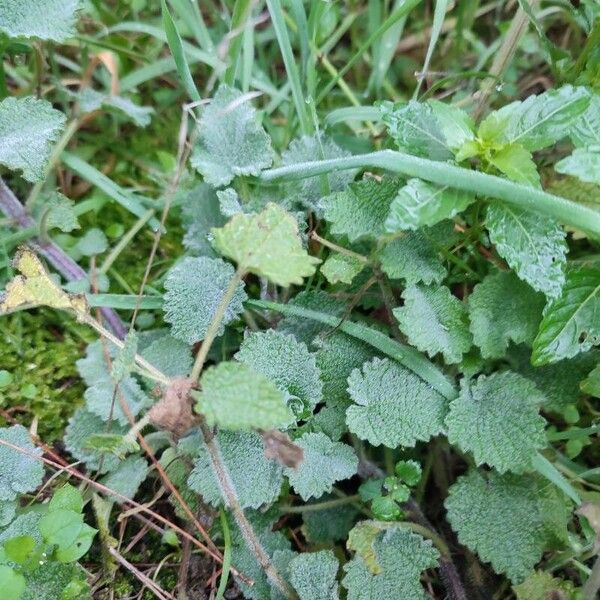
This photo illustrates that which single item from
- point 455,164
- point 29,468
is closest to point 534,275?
point 455,164

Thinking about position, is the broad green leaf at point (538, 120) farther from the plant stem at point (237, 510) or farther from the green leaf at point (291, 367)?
the plant stem at point (237, 510)

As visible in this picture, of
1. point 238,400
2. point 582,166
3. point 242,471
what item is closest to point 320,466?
point 242,471

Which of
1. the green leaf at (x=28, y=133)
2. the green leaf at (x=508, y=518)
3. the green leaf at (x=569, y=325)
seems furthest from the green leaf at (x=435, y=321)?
the green leaf at (x=28, y=133)

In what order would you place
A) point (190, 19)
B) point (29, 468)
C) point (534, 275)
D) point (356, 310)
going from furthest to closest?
point (190, 19) < point (356, 310) < point (29, 468) < point (534, 275)

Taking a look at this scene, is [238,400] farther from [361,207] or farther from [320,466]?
[361,207]

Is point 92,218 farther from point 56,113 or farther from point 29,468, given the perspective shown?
point 29,468

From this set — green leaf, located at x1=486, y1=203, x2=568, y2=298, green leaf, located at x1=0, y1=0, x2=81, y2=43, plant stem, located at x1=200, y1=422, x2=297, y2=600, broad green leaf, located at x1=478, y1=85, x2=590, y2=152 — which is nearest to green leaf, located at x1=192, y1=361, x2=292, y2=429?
plant stem, located at x1=200, y1=422, x2=297, y2=600

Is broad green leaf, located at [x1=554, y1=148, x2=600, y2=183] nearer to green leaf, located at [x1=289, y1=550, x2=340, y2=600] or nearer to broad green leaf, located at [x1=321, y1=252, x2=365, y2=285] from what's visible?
broad green leaf, located at [x1=321, y1=252, x2=365, y2=285]
